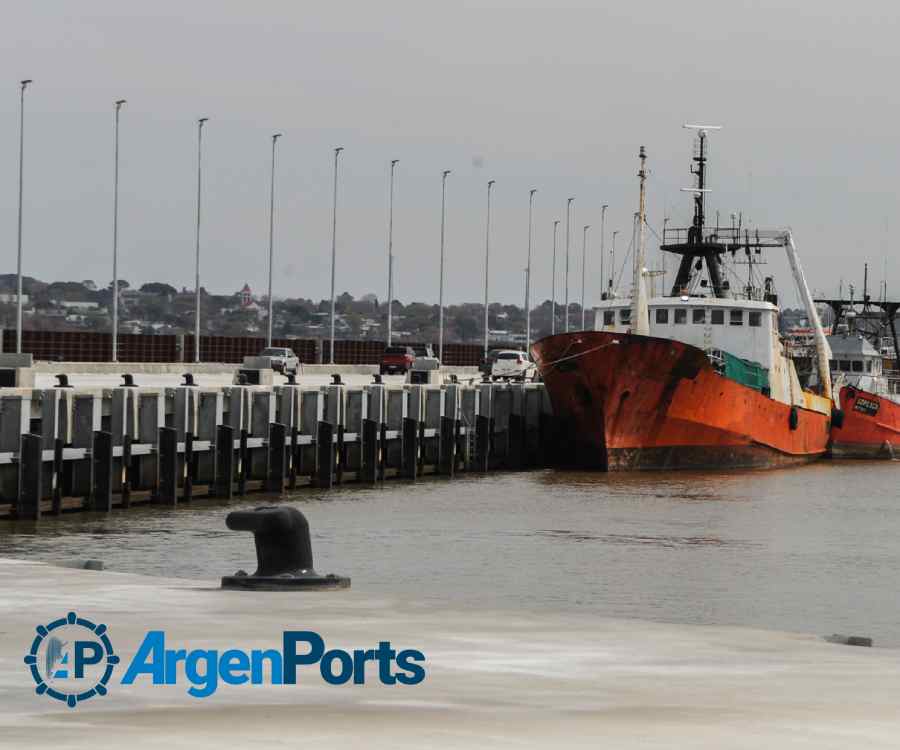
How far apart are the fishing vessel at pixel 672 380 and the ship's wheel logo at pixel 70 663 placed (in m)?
41.4

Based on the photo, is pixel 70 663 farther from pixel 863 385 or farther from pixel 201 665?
pixel 863 385

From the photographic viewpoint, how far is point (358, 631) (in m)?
11.4

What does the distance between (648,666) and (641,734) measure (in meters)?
2.28

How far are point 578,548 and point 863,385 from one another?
45118 millimetres

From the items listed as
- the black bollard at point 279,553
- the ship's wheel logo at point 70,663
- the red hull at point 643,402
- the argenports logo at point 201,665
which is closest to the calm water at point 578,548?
the black bollard at point 279,553

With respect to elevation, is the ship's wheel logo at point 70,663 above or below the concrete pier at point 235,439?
above

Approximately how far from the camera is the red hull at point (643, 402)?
51.3 metres

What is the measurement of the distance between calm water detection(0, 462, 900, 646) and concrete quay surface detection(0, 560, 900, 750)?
2.72 metres

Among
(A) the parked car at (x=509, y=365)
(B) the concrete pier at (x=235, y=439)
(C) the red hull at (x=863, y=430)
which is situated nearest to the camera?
(B) the concrete pier at (x=235, y=439)

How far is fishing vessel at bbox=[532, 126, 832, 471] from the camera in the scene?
169 ft

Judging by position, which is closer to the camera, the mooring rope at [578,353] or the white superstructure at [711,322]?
the mooring rope at [578,353]

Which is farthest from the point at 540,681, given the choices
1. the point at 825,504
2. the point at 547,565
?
the point at 825,504

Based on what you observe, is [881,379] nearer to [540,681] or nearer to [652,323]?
[652,323]

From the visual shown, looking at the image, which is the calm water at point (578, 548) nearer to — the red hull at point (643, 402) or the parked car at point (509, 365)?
the red hull at point (643, 402)
